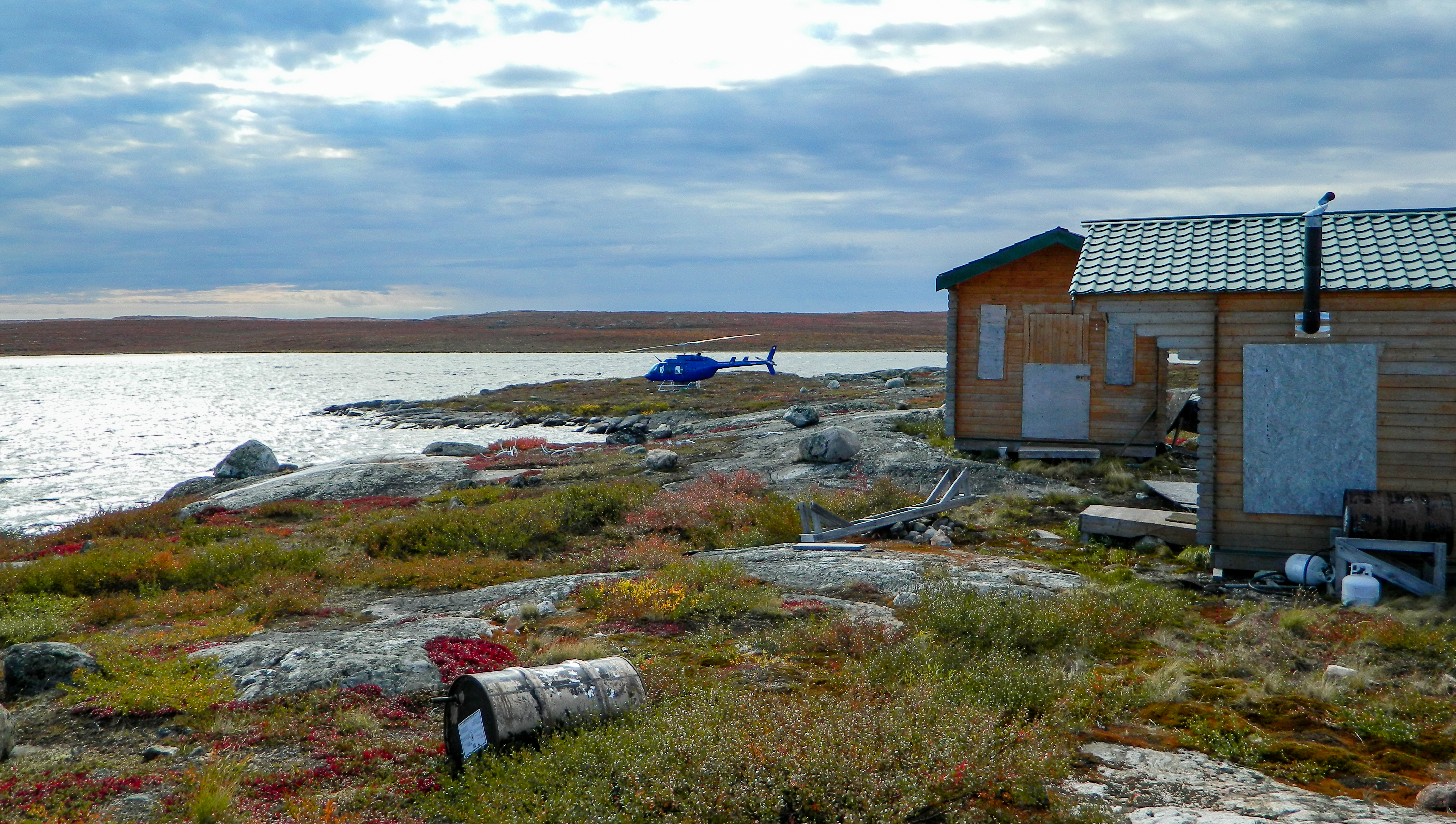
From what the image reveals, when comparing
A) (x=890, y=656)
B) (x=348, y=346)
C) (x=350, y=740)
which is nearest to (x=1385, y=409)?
(x=890, y=656)

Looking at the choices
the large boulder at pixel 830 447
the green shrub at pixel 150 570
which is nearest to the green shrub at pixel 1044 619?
the green shrub at pixel 150 570

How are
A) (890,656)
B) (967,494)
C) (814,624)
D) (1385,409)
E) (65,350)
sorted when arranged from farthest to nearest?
(65,350), (967,494), (1385,409), (814,624), (890,656)

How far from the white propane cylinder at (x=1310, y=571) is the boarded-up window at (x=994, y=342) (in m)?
9.70

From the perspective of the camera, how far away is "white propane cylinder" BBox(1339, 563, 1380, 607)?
959cm

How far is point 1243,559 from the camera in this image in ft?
36.8

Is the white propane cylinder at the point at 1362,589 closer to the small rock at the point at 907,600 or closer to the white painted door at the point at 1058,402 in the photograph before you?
the small rock at the point at 907,600

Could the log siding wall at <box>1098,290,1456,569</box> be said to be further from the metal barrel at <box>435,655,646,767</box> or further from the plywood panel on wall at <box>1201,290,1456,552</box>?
the metal barrel at <box>435,655,646,767</box>

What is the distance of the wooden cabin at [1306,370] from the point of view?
1070 cm

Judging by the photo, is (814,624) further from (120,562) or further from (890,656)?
(120,562)

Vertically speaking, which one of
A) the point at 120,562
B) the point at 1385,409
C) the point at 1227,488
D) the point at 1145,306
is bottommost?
the point at 120,562

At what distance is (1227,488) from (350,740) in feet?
33.0

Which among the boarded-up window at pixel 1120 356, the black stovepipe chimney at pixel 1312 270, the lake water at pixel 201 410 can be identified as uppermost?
the black stovepipe chimney at pixel 1312 270

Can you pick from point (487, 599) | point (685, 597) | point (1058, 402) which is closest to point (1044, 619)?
point (685, 597)

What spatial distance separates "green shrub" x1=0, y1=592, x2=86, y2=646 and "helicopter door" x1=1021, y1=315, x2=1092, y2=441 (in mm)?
16570
